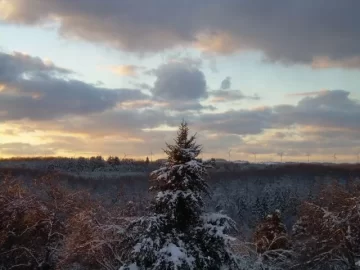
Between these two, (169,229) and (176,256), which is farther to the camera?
(169,229)

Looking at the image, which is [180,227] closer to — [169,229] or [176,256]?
[169,229]

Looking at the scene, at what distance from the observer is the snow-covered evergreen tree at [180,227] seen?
14188mm

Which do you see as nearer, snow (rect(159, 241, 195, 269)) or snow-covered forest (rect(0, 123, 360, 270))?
snow (rect(159, 241, 195, 269))

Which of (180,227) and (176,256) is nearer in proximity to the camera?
(176,256)

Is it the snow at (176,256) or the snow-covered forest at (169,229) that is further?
the snow-covered forest at (169,229)

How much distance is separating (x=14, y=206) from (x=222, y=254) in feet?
56.2

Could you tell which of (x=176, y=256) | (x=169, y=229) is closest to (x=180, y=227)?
(x=169, y=229)

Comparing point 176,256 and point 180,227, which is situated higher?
point 180,227

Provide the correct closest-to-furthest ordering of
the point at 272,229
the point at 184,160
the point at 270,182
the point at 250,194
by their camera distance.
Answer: the point at 184,160, the point at 272,229, the point at 250,194, the point at 270,182

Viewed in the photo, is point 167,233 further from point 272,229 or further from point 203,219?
point 272,229

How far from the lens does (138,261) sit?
47.2 feet

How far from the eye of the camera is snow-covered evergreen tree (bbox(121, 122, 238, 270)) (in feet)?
46.5

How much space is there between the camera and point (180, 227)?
1514 centimetres

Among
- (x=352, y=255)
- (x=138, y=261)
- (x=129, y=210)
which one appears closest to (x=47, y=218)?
(x=129, y=210)
